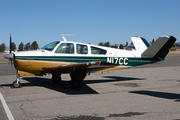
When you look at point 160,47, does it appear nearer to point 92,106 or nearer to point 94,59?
point 94,59

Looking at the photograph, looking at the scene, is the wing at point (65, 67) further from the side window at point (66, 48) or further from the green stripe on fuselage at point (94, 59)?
the side window at point (66, 48)

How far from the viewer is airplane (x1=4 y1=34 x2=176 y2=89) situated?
8047 millimetres

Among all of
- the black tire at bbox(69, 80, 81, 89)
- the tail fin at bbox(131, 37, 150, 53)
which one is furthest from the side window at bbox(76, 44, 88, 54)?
the tail fin at bbox(131, 37, 150, 53)

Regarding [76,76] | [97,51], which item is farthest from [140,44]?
[76,76]

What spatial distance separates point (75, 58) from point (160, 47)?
180 inches

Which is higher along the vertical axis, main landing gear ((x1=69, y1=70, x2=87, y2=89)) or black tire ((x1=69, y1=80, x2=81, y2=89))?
main landing gear ((x1=69, y1=70, x2=87, y2=89))

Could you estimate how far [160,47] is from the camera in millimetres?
9766

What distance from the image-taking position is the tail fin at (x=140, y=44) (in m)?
10.5

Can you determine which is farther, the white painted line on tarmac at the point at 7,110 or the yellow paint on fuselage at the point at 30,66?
the yellow paint on fuselage at the point at 30,66

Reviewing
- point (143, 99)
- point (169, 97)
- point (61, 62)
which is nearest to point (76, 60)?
point (61, 62)

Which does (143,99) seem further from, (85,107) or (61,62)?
(61,62)

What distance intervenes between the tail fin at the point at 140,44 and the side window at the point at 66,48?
393cm

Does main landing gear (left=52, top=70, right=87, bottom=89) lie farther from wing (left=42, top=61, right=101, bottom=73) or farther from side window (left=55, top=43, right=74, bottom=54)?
side window (left=55, top=43, right=74, bottom=54)

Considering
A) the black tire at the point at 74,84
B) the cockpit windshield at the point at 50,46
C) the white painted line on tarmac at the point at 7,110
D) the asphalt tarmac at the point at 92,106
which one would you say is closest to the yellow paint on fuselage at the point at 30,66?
the cockpit windshield at the point at 50,46
